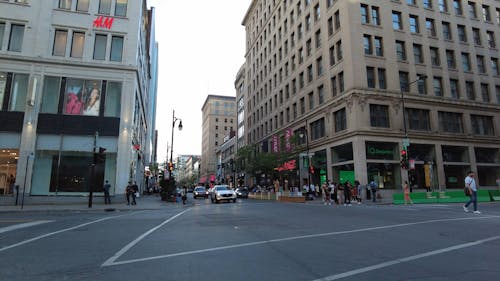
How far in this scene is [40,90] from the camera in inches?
1019

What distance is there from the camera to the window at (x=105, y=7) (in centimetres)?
2831

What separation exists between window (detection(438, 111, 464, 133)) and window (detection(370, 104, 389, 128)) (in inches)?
298

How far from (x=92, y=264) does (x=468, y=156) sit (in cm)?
4213

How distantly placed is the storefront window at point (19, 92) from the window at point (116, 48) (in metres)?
6.82

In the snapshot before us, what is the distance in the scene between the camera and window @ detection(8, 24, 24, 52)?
2645 centimetres

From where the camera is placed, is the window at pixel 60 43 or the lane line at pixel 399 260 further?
the window at pixel 60 43

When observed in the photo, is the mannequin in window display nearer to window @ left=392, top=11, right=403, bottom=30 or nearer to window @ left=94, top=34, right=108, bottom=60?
window @ left=94, top=34, right=108, bottom=60

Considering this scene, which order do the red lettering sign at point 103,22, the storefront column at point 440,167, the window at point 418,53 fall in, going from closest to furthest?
the red lettering sign at point 103,22 → the storefront column at point 440,167 → the window at point 418,53

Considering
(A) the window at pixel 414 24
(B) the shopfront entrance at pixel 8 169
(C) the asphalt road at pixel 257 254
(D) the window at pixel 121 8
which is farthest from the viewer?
(A) the window at pixel 414 24

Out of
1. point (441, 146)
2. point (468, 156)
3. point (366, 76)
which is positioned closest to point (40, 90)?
point (366, 76)

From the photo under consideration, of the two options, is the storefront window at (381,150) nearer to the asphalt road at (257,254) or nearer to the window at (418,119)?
the window at (418,119)

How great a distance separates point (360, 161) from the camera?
31.8m

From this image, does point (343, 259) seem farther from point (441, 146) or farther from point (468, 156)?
point (468, 156)

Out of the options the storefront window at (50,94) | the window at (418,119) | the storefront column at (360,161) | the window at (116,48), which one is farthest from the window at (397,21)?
the storefront window at (50,94)
